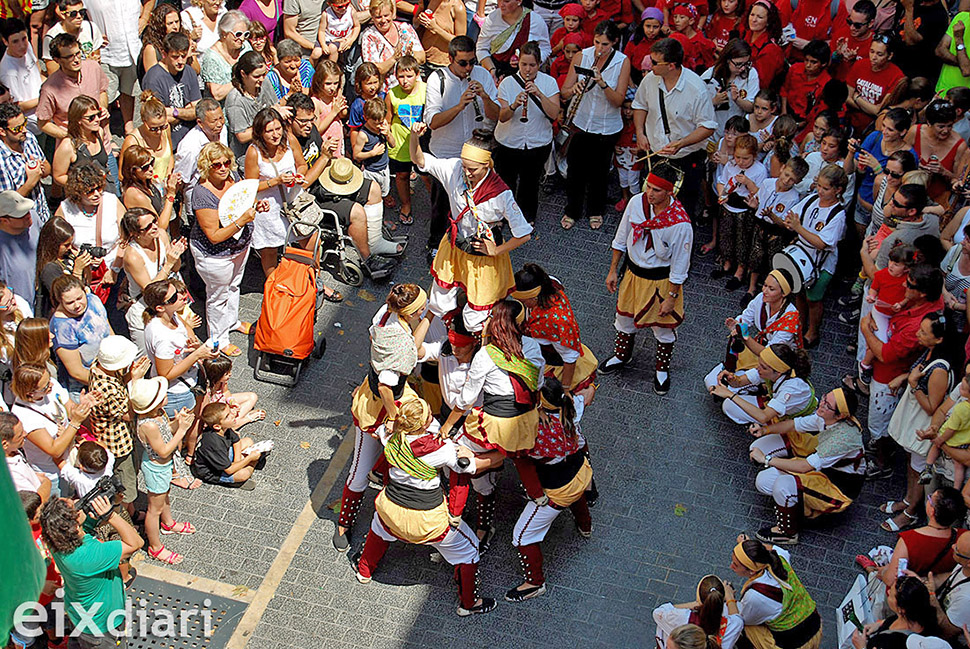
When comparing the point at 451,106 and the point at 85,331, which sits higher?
the point at 451,106

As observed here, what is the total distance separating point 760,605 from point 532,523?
1629 mm

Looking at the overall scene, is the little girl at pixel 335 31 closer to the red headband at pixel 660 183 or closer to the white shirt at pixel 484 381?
the red headband at pixel 660 183

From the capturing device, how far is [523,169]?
34.4ft

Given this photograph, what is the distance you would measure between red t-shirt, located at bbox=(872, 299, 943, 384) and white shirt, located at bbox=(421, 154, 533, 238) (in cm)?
290

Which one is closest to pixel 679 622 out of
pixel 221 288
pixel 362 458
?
pixel 362 458

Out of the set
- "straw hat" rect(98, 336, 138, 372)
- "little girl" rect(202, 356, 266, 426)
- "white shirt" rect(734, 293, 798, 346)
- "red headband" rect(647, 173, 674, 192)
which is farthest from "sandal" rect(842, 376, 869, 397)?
"straw hat" rect(98, 336, 138, 372)

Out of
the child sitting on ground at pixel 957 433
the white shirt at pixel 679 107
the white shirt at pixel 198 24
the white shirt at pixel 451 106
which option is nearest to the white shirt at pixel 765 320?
the child sitting on ground at pixel 957 433

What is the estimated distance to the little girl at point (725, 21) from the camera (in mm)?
10750

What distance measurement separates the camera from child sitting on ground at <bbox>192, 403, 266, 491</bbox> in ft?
26.0

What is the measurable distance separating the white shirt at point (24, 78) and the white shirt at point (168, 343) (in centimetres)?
354

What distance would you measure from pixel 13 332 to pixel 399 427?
3080 mm

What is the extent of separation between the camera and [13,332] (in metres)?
7.68

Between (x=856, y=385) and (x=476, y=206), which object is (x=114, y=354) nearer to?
(x=476, y=206)

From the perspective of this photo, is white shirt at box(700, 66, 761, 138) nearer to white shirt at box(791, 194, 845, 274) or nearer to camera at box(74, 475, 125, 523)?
white shirt at box(791, 194, 845, 274)
